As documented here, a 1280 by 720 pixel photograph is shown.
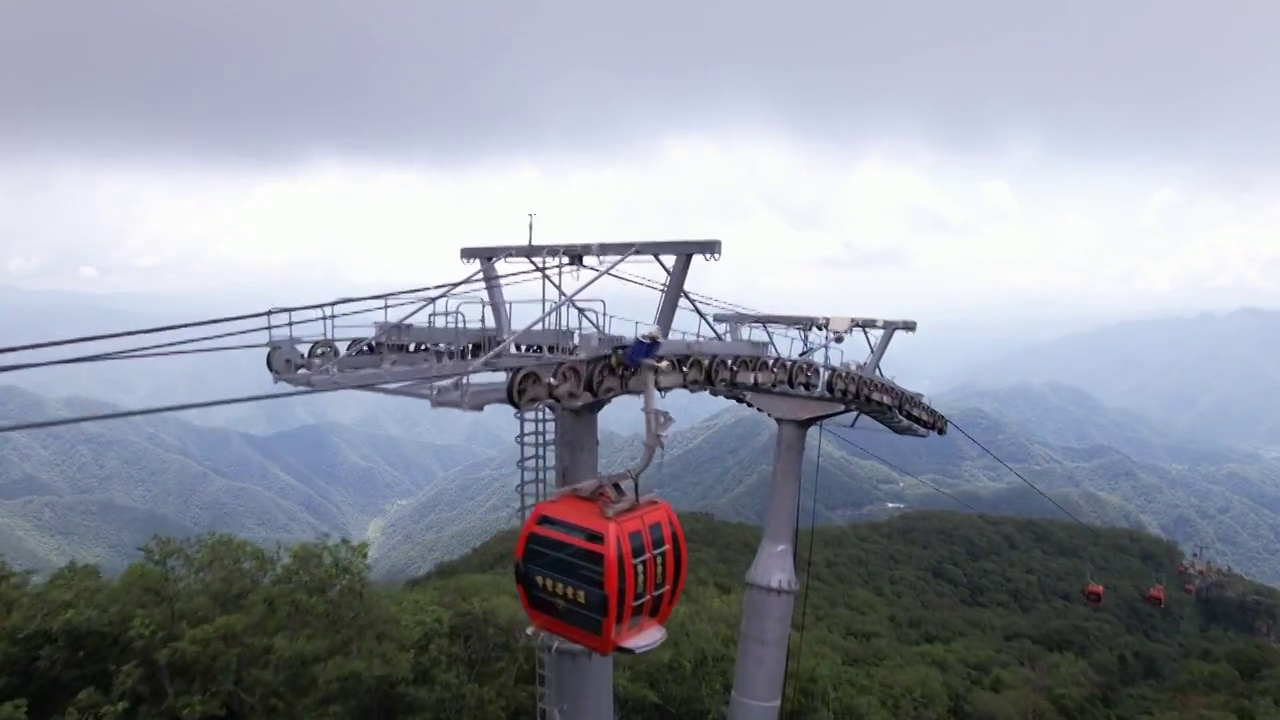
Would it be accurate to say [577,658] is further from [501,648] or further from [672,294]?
[501,648]

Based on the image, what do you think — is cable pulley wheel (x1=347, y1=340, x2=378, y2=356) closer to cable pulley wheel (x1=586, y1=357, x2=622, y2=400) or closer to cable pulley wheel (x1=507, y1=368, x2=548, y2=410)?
cable pulley wheel (x1=507, y1=368, x2=548, y2=410)

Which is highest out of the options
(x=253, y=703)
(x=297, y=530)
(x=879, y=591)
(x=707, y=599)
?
(x=253, y=703)

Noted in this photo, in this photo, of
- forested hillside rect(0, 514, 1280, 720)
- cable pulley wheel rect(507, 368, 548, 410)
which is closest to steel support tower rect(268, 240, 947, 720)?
cable pulley wheel rect(507, 368, 548, 410)

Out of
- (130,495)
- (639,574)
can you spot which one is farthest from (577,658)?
(130,495)

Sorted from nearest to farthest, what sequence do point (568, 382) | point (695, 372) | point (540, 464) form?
point (568, 382)
point (540, 464)
point (695, 372)

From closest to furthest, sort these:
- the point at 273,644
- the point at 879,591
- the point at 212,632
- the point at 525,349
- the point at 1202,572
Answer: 1. the point at 525,349
2. the point at 212,632
3. the point at 273,644
4. the point at 1202,572
5. the point at 879,591

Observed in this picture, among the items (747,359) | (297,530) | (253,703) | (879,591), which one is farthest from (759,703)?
(297,530)

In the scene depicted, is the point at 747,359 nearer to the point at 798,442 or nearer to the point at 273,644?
the point at 798,442
